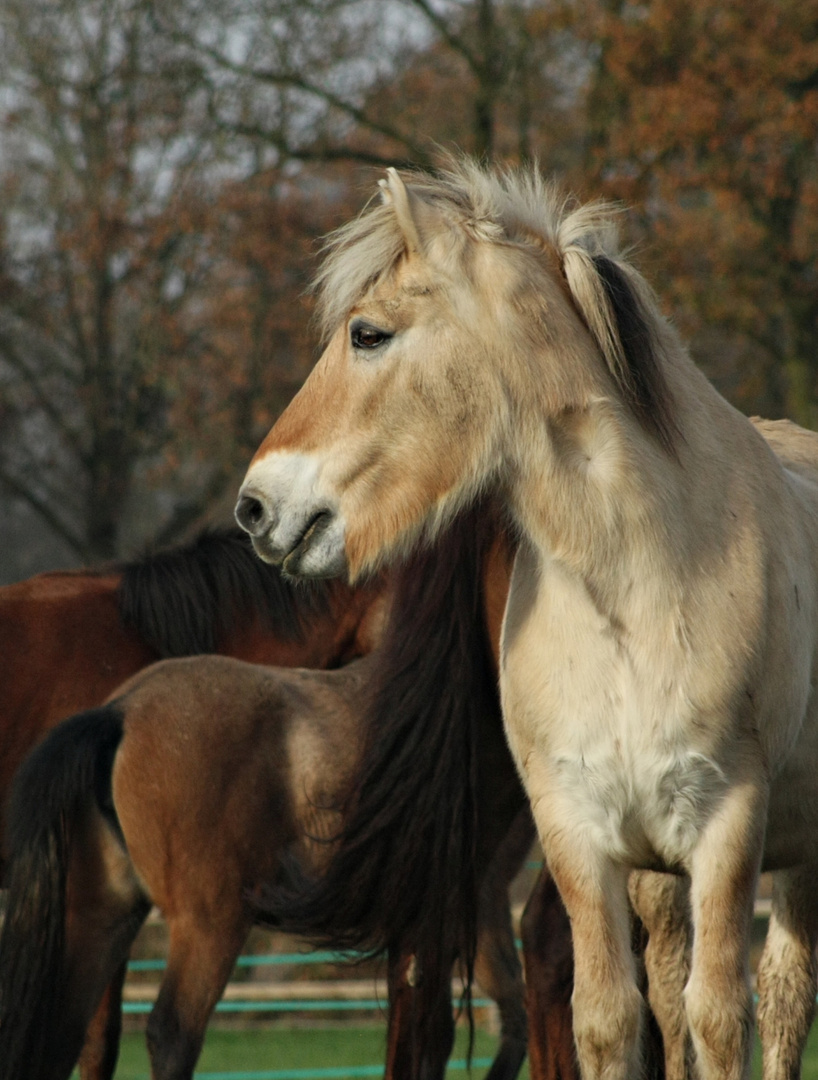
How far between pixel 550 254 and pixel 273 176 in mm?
11032

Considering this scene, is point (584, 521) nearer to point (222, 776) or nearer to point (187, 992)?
point (222, 776)

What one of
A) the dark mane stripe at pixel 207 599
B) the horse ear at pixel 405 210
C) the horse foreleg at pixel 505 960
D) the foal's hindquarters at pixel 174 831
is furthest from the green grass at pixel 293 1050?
the horse ear at pixel 405 210

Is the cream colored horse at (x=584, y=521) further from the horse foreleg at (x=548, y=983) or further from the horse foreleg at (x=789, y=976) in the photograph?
the horse foreleg at (x=548, y=983)

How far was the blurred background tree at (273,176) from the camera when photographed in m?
11.6

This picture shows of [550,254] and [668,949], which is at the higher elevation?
[550,254]

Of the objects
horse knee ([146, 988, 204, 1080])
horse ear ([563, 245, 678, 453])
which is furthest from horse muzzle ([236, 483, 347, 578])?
horse knee ([146, 988, 204, 1080])

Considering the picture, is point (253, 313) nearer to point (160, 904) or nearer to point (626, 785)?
point (160, 904)

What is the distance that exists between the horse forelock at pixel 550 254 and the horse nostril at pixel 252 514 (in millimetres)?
480

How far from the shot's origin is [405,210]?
2.91 metres

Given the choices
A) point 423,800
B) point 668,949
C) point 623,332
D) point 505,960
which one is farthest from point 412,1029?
point 623,332

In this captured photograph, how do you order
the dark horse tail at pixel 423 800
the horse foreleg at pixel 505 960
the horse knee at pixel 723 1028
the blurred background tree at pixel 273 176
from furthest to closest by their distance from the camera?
the blurred background tree at pixel 273 176 → the horse foreleg at pixel 505 960 → the dark horse tail at pixel 423 800 → the horse knee at pixel 723 1028

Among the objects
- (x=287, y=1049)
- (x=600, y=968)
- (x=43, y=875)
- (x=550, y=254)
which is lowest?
(x=287, y=1049)

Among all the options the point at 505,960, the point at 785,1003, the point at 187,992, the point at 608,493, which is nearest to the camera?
the point at 608,493

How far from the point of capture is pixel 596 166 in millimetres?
11578
